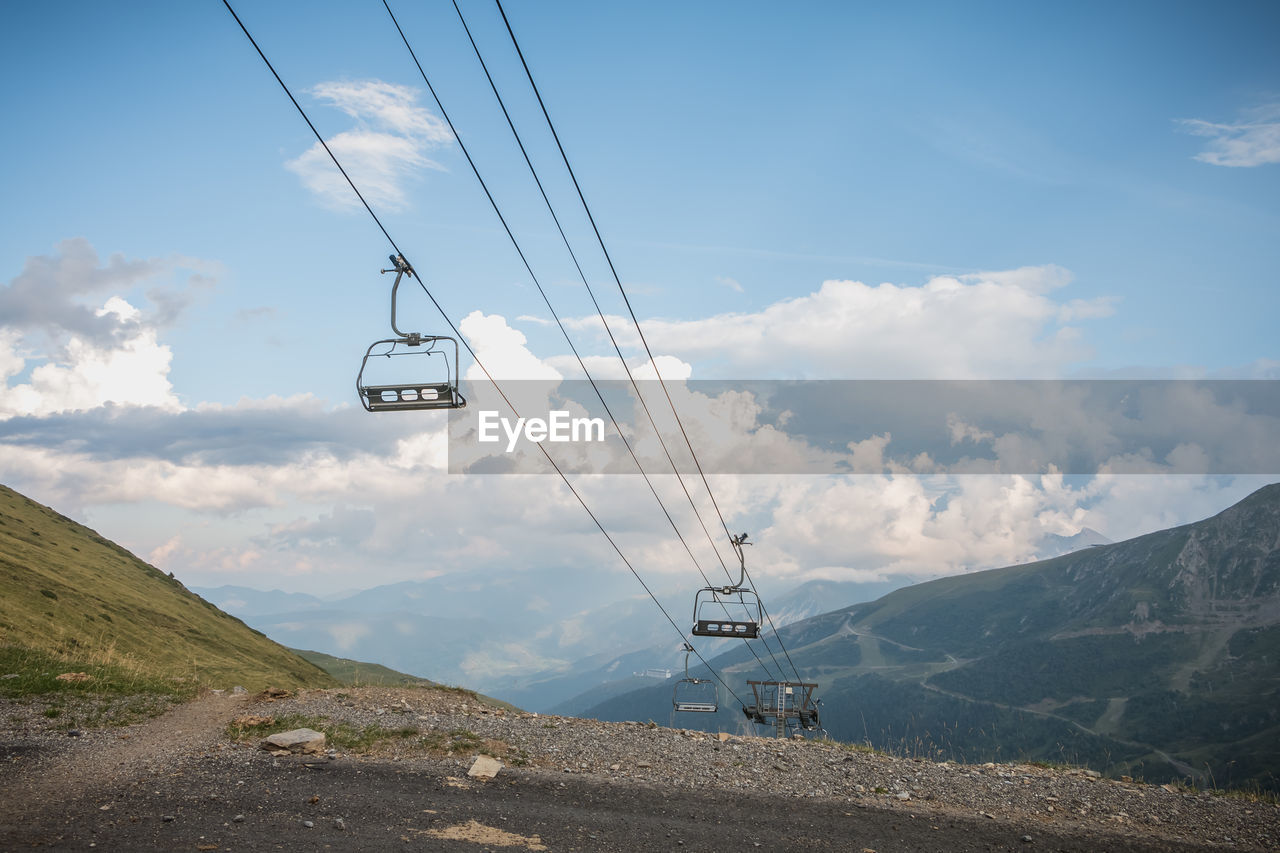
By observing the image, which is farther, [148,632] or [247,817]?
[148,632]

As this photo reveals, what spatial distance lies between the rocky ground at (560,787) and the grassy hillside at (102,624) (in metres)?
4.27

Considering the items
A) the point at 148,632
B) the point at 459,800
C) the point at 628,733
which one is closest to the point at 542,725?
the point at 628,733

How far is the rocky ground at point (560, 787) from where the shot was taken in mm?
15727

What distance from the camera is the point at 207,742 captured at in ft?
65.4

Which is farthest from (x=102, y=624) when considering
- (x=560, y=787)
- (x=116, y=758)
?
(x=560, y=787)

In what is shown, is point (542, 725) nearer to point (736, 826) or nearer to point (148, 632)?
point (736, 826)

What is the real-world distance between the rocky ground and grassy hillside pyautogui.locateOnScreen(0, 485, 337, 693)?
4.27 meters

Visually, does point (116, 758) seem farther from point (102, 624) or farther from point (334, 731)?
A: point (102, 624)

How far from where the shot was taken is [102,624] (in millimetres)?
48094

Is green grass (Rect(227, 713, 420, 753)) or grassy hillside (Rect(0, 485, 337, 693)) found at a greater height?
grassy hillside (Rect(0, 485, 337, 693))

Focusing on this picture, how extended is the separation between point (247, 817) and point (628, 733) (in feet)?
33.8

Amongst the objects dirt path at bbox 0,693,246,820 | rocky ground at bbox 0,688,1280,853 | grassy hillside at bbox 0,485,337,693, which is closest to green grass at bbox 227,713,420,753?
rocky ground at bbox 0,688,1280,853

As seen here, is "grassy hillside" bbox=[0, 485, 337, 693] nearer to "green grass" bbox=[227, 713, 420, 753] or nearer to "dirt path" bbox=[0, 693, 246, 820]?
"dirt path" bbox=[0, 693, 246, 820]

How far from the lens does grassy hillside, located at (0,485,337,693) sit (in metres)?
25.7
